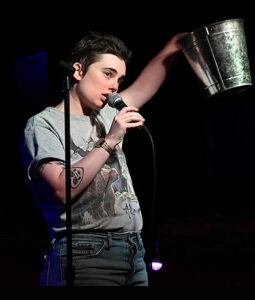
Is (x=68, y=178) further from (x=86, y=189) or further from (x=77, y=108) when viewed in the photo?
(x=77, y=108)

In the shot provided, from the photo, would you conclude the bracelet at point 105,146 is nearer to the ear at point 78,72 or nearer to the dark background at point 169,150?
the ear at point 78,72

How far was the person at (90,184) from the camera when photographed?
1.44 metres

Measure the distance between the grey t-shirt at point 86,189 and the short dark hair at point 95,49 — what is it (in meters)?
0.25

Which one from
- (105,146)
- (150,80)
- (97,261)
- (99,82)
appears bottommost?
(97,261)

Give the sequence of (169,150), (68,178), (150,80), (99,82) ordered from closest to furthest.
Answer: (68,178) < (99,82) < (150,80) < (169,150)

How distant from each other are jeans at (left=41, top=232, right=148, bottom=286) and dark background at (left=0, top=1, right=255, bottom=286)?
3.92ft

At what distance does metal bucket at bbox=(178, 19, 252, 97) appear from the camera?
1.62 m

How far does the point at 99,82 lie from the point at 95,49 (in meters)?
0.16

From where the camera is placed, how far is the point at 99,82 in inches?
64.4

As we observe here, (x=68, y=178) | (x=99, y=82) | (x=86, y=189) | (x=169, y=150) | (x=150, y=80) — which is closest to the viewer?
(x=68, y=178)

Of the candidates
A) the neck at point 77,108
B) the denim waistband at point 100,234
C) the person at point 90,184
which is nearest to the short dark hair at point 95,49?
the person at point 90,184

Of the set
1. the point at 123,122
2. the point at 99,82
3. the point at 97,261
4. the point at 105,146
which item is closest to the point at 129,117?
the point at 123,122

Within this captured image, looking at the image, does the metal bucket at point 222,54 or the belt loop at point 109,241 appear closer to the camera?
the belt loop at point 109,241

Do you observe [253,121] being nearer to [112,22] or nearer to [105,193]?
[112,22]
